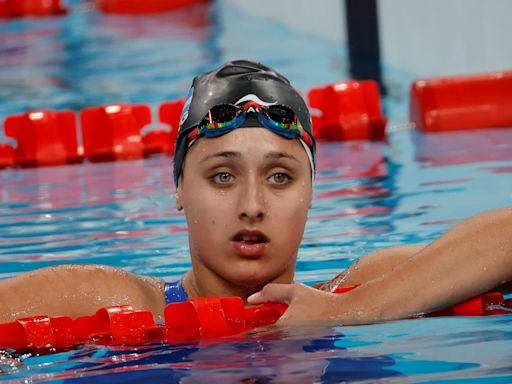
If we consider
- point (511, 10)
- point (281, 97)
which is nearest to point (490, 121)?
point (511, 10)

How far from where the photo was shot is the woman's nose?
3.47 m

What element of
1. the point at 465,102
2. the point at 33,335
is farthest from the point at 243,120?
the point at 465,102

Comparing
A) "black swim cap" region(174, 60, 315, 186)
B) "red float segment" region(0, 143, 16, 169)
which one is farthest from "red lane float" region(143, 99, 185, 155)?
"black swim cap" region(174, 60, 315, 186)

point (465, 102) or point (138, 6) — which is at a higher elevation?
point (138, 6)

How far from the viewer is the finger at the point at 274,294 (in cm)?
353

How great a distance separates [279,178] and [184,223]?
2750 millimetres

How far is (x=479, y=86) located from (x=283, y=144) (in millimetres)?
6330

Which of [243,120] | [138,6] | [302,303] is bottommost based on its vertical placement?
[302,303]

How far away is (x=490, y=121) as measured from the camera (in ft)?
31.5

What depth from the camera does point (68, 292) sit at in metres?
3.65

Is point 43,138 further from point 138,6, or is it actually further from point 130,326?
point 138,6

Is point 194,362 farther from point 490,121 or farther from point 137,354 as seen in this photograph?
point 490,121

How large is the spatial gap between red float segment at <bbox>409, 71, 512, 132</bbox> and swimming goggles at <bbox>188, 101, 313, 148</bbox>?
241 inches

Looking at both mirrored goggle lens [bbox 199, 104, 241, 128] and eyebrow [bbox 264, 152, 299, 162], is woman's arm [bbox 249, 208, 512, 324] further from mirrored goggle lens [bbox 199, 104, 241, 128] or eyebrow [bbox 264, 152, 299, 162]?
mirrored goggle lens [bbox 199, 104, 241, 128]
